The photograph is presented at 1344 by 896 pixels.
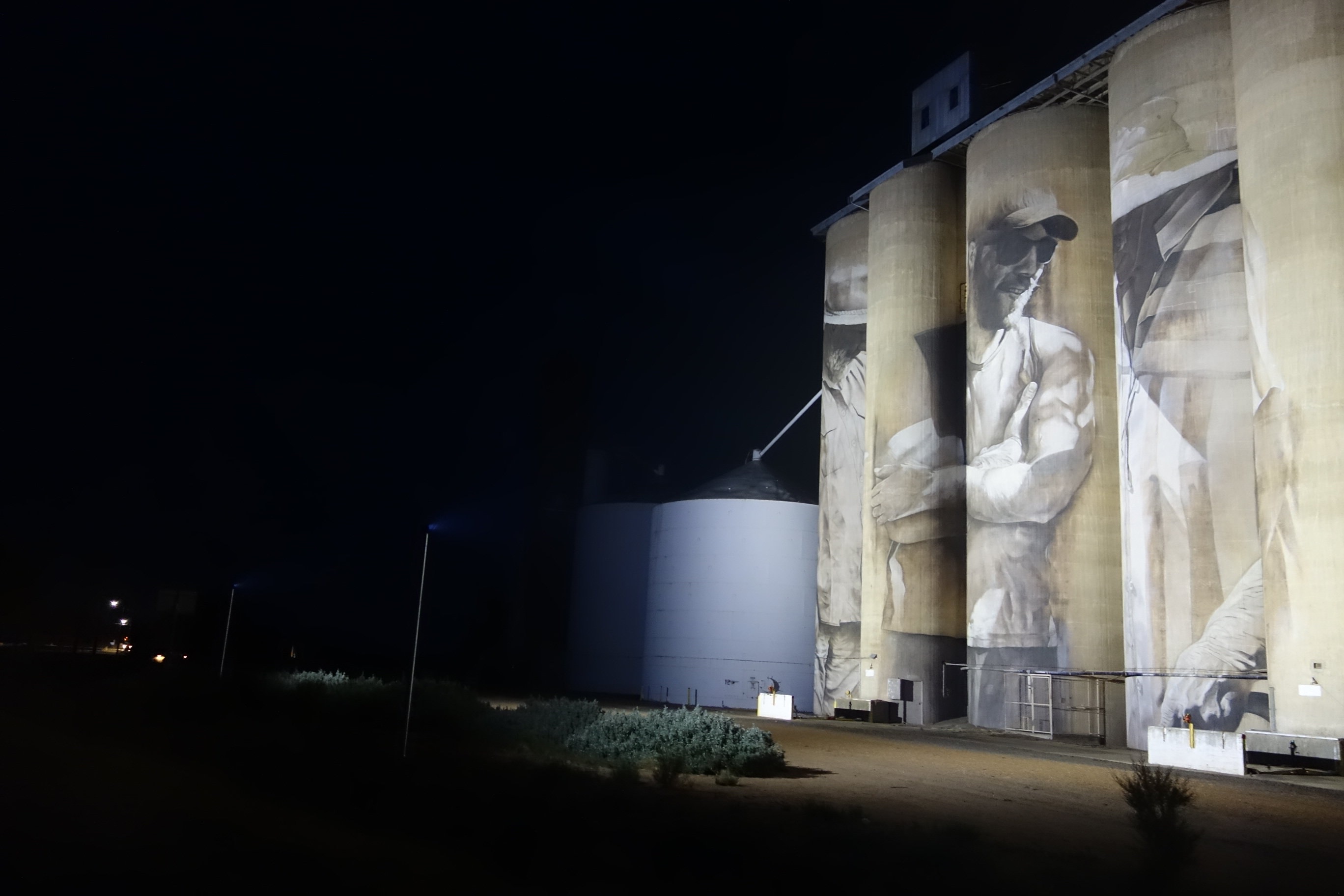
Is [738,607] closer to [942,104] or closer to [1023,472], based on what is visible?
[1023,472]

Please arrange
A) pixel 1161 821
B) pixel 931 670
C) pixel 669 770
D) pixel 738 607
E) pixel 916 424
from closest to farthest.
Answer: pixel 1161 821 → pixel 669 770 → pixel 931 670 → pixel 916 424 → pixel 738 607

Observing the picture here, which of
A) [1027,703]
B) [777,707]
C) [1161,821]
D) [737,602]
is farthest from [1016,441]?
[1161,821]

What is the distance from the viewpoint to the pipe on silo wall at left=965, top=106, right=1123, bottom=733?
3706 centimetres

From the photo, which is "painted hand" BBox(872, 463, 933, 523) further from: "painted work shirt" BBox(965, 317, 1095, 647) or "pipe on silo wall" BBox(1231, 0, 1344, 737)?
"pipe on silo wall" BBox(1231, 0, 1344, 737)

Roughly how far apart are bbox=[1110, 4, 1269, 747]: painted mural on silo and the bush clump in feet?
53.8

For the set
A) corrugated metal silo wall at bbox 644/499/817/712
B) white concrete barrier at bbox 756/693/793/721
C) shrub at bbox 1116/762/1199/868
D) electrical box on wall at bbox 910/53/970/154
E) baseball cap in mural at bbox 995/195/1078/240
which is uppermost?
electrical box on wall at bbox 910/53/970/154

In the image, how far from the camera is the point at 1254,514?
30.0m

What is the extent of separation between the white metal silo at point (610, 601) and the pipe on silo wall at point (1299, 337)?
4073 cm

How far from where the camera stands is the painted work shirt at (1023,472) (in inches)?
1483

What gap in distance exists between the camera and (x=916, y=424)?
46.4m

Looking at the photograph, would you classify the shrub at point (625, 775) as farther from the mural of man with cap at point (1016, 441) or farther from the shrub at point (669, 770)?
the mural of man with cap at point (1016, 441)

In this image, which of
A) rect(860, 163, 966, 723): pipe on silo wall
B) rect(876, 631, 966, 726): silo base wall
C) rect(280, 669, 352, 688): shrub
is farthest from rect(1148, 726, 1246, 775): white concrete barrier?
rect(280, 669, 352, 688): shrub

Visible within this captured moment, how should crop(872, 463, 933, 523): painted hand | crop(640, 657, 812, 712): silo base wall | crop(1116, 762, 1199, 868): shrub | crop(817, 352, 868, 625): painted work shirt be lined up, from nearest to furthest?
crop(1116, 762, 1199, 868): shrub → crop(872, 463, 933, 523): painted hand → crop(817, 352, 868, 625): painted work shirt → crop(640, 657, 812, 712): silo base wall

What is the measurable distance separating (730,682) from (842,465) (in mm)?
14325
